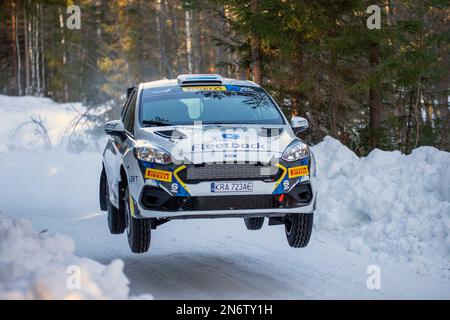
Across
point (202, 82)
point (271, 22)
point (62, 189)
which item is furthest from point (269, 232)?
point (62, 189)

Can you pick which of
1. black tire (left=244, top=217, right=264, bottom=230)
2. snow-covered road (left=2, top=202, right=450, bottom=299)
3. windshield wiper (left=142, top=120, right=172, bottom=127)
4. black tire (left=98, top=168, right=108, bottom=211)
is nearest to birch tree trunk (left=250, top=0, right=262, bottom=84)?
snow-covered road (left=2, top=202, right=450, bottom=299)

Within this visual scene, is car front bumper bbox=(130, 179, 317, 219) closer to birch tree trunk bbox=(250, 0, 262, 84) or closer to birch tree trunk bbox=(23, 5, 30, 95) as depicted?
birch tree trunk bbox=(250, 0, 262, 84)

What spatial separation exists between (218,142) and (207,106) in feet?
4.17

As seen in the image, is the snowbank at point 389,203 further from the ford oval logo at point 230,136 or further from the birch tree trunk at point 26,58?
the birch tree trunk at point 26,58

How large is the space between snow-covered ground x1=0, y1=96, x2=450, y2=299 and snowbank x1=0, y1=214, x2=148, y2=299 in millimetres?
13

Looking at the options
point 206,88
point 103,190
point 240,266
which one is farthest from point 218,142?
point 103,190

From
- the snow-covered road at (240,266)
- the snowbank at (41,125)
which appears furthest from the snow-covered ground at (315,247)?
the snowbank at (41,125)

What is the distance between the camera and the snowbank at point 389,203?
8789 millimetres

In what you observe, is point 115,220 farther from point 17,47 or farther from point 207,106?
point 17,47

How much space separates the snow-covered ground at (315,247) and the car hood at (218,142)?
1.16 m

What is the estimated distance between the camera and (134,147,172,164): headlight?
7996 millimetres

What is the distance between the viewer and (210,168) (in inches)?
313

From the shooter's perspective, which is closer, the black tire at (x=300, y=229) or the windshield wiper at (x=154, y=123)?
the black tire at (x=300, y=229)

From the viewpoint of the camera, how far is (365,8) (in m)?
15.4
